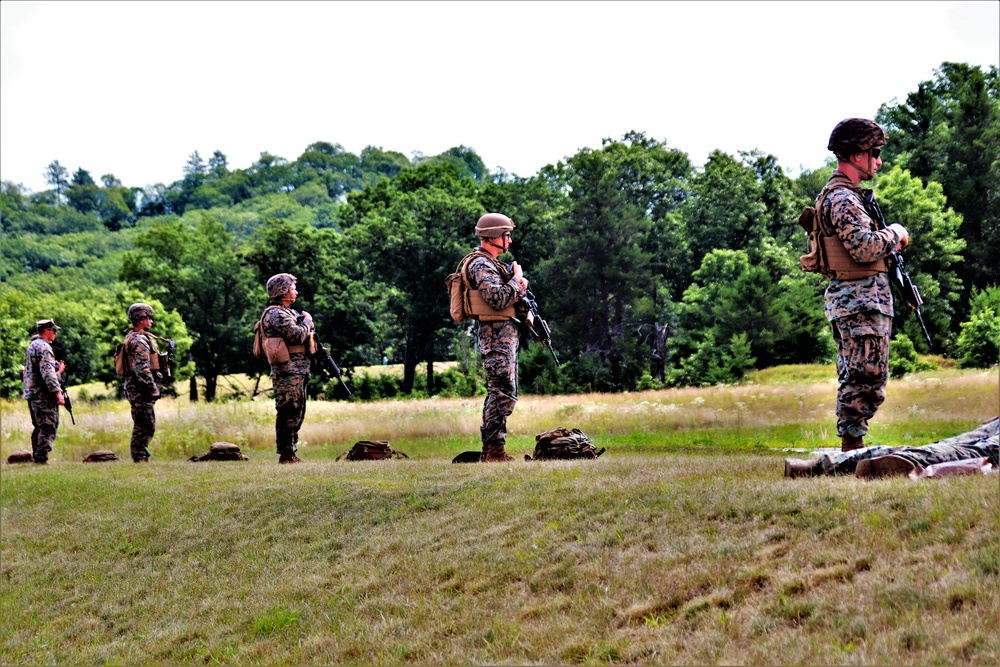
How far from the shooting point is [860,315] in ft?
32.4

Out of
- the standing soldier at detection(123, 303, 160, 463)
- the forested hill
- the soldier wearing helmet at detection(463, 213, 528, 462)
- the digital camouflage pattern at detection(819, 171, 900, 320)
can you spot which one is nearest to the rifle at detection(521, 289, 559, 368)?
the soldier wearing helmet at detection(463, 213, 528, 462)

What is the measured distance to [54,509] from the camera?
45.7 ft

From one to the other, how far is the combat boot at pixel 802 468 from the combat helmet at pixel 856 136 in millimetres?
3500

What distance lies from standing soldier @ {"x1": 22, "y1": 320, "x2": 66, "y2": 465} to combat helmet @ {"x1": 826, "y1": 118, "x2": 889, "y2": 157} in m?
16.2

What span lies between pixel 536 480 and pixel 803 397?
14876 mm

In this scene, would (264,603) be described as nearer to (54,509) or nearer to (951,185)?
(54,509)

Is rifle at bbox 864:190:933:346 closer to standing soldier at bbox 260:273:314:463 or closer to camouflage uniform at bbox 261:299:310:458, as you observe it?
standing soldier at bbox 260:273:314:463

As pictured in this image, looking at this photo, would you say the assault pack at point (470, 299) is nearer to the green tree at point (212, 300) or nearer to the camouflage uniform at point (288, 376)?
the camouflage uniform at point (288, 376)

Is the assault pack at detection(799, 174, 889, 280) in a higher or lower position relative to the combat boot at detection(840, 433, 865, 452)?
higher

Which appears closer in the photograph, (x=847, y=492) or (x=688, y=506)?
(x=847, y=492)

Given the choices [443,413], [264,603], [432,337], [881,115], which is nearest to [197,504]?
[264,603]

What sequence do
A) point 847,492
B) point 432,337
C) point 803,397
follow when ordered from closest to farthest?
point 847,492 → point 803,397 → point 432,337

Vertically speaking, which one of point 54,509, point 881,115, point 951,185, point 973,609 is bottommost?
point 54,509

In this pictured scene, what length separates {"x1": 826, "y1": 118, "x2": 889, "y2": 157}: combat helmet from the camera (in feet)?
32.8
